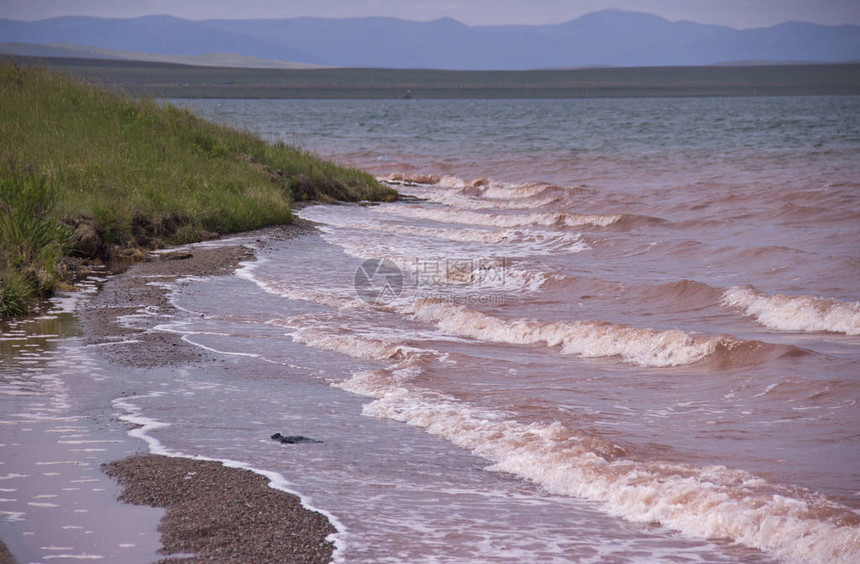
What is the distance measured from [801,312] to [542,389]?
4938 mm

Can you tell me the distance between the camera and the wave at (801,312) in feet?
34.4

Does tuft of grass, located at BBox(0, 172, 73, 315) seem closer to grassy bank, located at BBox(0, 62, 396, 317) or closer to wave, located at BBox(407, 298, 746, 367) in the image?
grassy bank, located at BBox(0, 62, 396, 317)

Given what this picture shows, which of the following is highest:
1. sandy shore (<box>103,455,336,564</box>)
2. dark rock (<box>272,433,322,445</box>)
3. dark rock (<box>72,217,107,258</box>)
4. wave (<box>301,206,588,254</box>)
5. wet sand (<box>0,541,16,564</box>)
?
dark rock (<box>72,217,107,258</box>)

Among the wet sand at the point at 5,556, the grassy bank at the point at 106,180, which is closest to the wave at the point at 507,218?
the grassy bank at the point at 106,180

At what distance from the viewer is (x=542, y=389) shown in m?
7.68

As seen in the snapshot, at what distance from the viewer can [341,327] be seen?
32.7 ft

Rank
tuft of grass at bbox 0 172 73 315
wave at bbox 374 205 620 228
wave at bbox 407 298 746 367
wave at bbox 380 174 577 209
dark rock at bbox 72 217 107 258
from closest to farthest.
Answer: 1. wave at bbox 407 298 746 367
2. tuft of grass at bbox 0 172 73 315
3. dark rock at bbox 72 217 107 258
4. wave at bbox 374 205 620 228
5. wave at bbox 380 174 577 209

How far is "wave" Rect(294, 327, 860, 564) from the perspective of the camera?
181 inches

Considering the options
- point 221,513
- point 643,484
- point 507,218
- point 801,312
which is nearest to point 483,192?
point 507,218

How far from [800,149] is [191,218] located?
35.2 metres

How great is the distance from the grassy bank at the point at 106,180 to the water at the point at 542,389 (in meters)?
1.63

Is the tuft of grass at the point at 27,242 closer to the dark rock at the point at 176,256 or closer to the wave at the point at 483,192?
the dark rock at the point at 176,256

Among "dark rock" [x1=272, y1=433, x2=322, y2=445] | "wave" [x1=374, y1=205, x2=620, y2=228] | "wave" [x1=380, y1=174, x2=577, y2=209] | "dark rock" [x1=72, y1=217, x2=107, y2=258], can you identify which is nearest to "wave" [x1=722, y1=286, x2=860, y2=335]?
"dark rock" [x1=272, y1=433, x2=322, y2=445]

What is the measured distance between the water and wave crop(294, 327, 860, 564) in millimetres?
17
